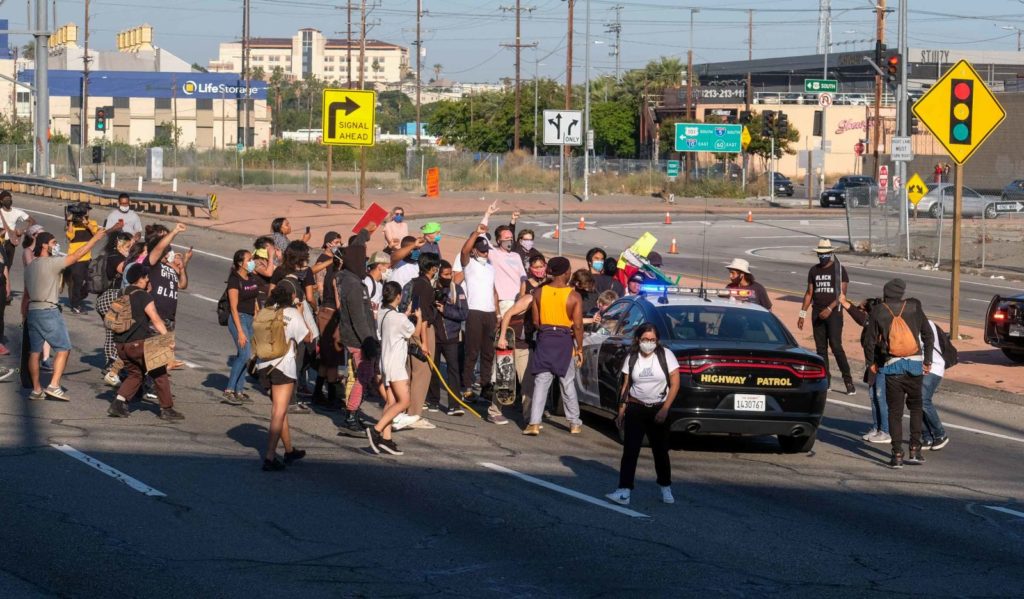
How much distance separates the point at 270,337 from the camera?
11.1 meters

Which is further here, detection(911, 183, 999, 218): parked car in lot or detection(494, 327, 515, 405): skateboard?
detection(911, 183, 999, 218): parked car in lot

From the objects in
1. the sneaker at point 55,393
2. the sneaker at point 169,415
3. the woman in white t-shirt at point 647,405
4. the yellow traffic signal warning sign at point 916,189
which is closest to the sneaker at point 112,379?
the sneaker at point 55,393

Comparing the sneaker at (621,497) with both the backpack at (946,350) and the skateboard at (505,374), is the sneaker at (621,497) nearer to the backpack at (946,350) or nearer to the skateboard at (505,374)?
the skateboard at (505,374)

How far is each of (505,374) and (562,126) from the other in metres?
8.38

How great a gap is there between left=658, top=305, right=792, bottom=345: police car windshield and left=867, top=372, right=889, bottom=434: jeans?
1.27 metres

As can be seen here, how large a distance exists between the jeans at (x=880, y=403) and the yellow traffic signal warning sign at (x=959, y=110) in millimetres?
7184

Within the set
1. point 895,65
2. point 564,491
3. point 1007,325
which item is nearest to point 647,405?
point 564,491

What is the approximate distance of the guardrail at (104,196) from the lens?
4081cm

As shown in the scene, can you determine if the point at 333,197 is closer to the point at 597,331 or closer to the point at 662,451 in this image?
the point at 597,331

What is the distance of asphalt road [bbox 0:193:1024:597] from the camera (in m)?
8.05

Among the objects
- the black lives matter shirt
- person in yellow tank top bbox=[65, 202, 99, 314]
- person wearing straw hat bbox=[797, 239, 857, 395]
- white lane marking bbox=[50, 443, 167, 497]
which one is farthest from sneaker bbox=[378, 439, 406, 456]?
person in yellow tank top bbox=[65, 202, 99, 314]

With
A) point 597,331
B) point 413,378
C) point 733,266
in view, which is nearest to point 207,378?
point 413,378

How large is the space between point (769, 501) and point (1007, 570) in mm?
2274

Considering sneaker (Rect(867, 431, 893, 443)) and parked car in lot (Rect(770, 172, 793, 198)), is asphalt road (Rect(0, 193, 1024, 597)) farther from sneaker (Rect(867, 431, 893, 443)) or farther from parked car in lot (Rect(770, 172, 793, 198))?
parked car in lot (Rect(770, 172, 793, 198))
